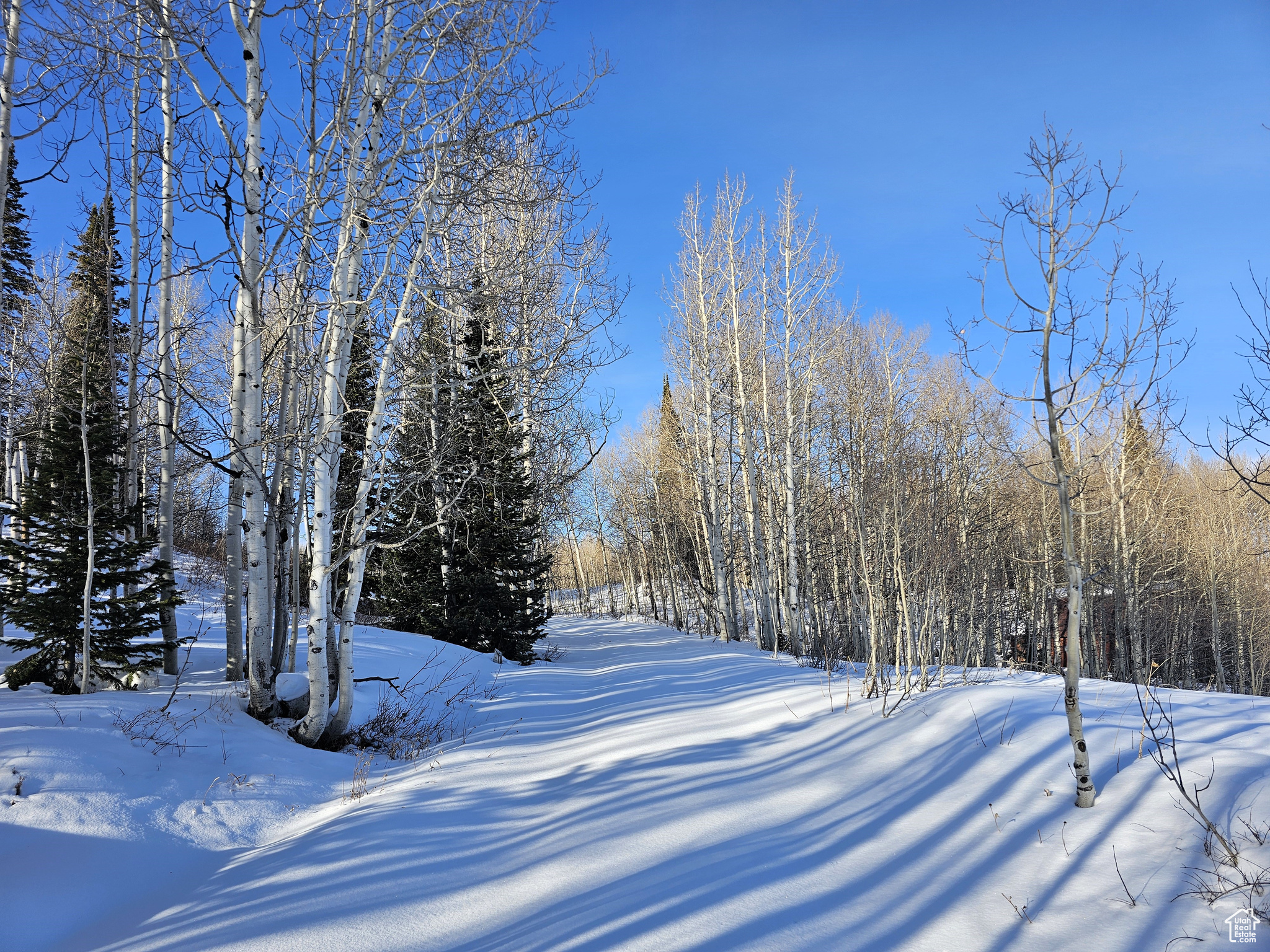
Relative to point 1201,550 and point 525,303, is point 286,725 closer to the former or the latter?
point 525,303

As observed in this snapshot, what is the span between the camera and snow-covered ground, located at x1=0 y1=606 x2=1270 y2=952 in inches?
111

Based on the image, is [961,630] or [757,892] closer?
[757,892]

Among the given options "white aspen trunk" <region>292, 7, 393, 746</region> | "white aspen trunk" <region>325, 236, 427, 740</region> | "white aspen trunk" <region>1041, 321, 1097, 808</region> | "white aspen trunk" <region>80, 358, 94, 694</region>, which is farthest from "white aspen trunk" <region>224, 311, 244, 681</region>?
"white aspen trunk" <region>1041, 321, 1097, 808</region>

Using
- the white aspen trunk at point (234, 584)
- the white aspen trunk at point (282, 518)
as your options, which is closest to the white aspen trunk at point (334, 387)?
the white aspen trunk at point (282, 518)

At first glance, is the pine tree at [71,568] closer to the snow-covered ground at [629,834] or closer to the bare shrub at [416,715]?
the snow-covered ground at [629,834]

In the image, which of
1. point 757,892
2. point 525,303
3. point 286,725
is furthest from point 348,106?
point 757,892

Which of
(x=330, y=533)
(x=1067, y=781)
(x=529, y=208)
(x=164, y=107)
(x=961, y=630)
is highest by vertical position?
(x=164, y=107)

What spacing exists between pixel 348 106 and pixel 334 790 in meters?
5.86

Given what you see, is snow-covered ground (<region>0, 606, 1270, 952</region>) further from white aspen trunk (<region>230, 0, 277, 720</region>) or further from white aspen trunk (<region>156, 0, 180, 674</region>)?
white aspen trunk (<region>156, 0, 180, 674</region>)

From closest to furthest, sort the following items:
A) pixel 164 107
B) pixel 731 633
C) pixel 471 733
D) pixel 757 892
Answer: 1. pixel 757 892
2. pixel 471 733
3. pixel 164 107
4. pixel 731 633

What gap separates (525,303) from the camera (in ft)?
22.9

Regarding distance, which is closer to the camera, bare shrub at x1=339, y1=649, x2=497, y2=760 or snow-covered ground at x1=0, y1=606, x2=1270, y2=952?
snow-covered ground at x1=0, y1=606, x2=1270, y2=952

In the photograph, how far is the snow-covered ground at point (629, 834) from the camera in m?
2.83

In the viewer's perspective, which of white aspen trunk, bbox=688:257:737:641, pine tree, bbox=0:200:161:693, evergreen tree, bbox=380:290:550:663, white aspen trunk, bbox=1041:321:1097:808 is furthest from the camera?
white aspen trunk, bbox=688:257:737:641
